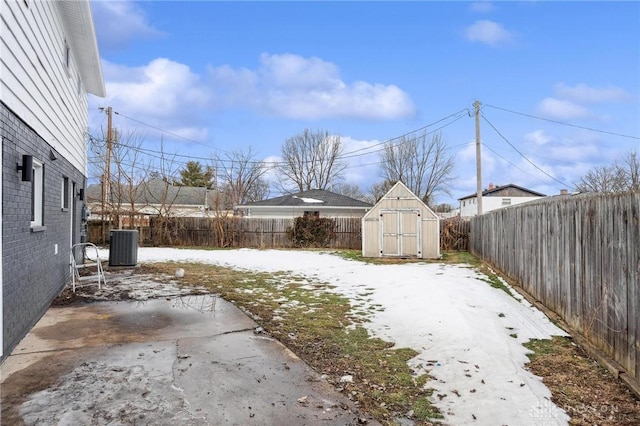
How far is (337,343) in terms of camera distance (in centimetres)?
463

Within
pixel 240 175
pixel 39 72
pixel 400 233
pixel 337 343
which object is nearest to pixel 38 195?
pixel 39 72

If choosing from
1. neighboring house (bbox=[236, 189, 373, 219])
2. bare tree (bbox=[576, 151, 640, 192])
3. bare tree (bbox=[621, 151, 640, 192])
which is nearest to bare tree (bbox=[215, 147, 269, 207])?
neighboring house (bbox=[236, 189, 373, 219])

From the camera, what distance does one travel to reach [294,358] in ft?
13.4

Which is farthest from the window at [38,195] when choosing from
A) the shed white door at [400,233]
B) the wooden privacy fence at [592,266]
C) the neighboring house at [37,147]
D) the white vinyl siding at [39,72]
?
the shed white door at [400,233]

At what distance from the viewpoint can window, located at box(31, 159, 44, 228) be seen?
513cm

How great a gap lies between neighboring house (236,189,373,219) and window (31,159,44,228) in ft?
64.4

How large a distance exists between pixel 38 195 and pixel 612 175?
26772 millimetres

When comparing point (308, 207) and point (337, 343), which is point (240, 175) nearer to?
point (308, 207)

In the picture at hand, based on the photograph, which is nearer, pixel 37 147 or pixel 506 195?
pixel 37 147

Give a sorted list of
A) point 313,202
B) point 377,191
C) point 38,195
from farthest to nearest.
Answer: point 377,191 < point 313,202 < point 38,195

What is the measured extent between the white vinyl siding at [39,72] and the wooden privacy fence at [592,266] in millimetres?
5774

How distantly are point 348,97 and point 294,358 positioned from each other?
81.2 ft

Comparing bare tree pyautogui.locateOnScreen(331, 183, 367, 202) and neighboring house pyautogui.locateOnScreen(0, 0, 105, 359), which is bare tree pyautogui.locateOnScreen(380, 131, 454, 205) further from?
neighboring house pyautogui.locateOnScreen(0, 0, 105, 359)

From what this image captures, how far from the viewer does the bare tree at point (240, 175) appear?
30828 mm
